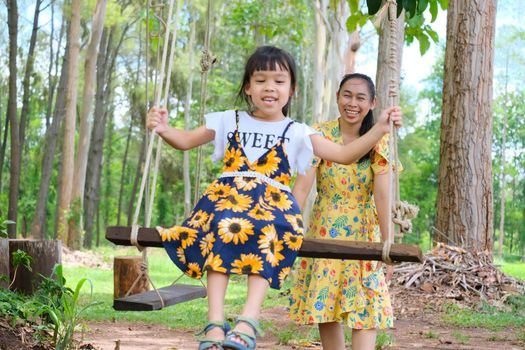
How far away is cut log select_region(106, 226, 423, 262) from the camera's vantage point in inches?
117

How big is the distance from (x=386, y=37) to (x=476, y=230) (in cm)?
233

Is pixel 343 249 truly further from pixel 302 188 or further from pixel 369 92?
pixel 369 92

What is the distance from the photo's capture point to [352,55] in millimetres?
9664

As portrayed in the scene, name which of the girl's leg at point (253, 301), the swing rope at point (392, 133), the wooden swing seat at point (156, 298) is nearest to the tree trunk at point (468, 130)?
the swing rope at point (392, 133)

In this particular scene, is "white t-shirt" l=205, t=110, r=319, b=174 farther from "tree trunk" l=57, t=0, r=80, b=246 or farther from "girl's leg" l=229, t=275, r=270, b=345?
"tree trunk" l=57, t=0, r=80, b=246

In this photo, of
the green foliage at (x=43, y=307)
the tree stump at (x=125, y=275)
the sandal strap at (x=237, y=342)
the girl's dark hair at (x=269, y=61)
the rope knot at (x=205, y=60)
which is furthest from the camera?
the tree stump at (x=125, y=275)

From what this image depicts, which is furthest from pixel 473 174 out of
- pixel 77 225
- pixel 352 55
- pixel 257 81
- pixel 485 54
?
pixel 77 225

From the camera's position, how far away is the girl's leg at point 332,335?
150 inches

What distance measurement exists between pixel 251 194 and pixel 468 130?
5719mm

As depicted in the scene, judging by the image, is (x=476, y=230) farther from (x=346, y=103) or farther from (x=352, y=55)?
(x=346, y=103)

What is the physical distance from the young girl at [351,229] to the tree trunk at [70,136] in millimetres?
13015

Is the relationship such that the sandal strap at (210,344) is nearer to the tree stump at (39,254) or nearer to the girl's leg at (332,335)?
the girl's leg at (332,335)

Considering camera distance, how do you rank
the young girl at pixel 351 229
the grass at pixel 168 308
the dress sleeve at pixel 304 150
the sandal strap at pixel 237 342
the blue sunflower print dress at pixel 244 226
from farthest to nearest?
the grass at pixel 168 308 → the young girl at pixel 351 229 → the dress sleeve at pixel 304 150 → the blue sunflower print dress at pixel 244 226 → the sandal strap at pixel 237 342

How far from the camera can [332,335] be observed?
3.80 metres
